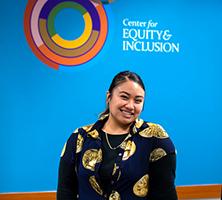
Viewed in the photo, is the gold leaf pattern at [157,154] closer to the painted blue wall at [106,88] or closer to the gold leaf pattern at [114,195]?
the gold leaf pattern at [114,195]

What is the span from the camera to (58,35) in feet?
7.77

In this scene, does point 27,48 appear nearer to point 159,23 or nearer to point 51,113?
point 51,113

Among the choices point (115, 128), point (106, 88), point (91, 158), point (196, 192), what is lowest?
point (196, 192)

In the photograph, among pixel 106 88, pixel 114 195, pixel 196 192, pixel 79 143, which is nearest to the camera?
pixel 114 195

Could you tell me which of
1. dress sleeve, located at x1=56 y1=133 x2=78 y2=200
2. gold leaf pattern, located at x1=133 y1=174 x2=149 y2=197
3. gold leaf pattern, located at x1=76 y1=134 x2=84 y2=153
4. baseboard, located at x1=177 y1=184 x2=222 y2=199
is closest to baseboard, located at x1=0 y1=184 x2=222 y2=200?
baseboard, located at x1=177 y1=184 x2=222 y2=199

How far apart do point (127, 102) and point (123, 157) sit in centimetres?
21

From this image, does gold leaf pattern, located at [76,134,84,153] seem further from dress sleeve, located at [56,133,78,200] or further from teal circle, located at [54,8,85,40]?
teal circle, located at [54,8,85,40]

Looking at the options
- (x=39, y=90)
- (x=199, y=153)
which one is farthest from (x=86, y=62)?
(x=199, y=153)

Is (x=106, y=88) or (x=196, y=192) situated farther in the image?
(x=196, y=192)

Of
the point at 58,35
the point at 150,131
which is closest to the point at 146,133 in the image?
the point at 150,131

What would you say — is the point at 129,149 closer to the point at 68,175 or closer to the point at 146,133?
the point at 146,133

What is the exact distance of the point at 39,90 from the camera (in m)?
2.35

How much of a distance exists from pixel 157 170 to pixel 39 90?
4.39 feet

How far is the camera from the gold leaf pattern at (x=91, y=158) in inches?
49.2
